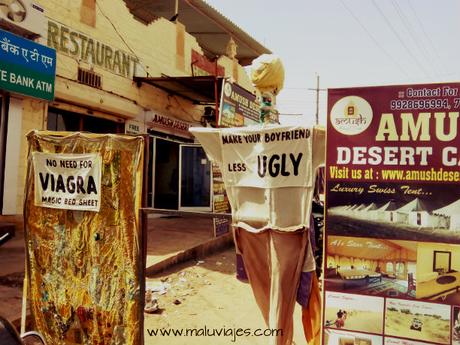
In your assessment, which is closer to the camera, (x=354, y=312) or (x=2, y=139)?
(x=354, y=312)

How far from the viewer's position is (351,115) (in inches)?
101

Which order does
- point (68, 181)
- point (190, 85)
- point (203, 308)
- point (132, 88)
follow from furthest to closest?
point (190, 85), point (132, 88), point (203, 308), point (68, 181)

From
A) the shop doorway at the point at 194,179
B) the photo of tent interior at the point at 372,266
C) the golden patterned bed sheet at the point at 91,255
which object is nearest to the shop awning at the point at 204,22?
the shop doorway at the point at 194,179

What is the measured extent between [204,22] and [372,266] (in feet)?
50.7

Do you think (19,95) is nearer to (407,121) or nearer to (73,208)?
(73,208)

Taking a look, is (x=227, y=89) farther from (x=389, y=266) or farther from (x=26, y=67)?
(x=389, y=266)

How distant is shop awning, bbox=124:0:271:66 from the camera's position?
1445 cm

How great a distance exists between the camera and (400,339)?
246 cm

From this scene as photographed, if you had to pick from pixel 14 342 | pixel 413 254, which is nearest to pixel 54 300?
pixel 14 342

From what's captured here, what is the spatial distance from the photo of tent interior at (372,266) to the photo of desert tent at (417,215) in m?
0.13

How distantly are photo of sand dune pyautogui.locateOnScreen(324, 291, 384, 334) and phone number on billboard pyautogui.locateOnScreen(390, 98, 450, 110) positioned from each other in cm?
115

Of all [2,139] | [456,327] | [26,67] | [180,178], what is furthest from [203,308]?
[180,178]

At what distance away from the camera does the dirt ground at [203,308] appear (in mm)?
4777

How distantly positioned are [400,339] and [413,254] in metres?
0.51
